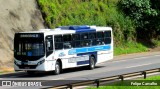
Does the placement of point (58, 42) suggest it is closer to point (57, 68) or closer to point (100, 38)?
point (57, 68)

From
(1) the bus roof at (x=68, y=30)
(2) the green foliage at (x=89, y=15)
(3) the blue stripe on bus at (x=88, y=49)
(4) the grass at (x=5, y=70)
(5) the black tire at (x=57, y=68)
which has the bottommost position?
(4) the grass at (x=5, y=70)

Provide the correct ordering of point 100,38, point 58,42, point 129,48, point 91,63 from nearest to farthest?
point 58,42
point 91,63
point 100,38
point 129,48

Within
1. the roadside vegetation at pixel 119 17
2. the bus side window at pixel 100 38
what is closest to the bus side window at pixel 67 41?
the bus side window at pixel 100 38

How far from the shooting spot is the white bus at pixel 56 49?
29.3m

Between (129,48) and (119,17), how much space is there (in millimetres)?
3380

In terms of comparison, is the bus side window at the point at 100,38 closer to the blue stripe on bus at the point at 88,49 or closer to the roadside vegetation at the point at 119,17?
the blue stripe on bus at the point at 88,49

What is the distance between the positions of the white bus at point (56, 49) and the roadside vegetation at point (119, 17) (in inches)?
390

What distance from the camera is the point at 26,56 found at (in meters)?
29.5

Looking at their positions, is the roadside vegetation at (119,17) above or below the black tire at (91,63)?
above

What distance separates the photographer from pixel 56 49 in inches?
1185

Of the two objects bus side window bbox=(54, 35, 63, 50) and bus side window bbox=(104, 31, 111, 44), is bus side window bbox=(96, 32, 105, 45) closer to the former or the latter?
bus side window bbox=(104, 31, 111, 44)

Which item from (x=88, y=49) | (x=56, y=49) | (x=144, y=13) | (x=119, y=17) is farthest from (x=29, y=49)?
(x=144, y=13)

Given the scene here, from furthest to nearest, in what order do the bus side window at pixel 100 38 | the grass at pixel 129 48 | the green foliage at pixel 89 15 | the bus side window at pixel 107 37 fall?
1. the grass at pixel 129 48
2. the green foliage at pixel 89 15
3. the bus side window at pixel 107 37
4. the bus side window at pixel 100 38

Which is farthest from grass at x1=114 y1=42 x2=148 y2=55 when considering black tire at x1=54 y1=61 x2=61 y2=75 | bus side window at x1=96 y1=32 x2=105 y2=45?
black tire at x1=54 y1=61 x2=61 y2=75
